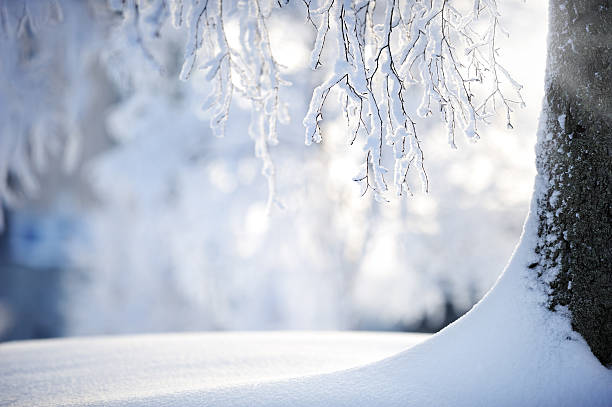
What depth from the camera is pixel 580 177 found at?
2352 millimetres

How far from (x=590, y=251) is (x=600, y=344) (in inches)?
18.2

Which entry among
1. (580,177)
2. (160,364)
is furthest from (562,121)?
(160,364)

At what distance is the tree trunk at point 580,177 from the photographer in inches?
90.4

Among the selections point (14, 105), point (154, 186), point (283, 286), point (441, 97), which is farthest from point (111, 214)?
point (441, 97)

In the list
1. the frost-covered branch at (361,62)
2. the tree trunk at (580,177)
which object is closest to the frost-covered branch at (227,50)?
the frost-covered branch at (361,62)

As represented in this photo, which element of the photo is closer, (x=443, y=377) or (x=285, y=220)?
(x=443, y=377)

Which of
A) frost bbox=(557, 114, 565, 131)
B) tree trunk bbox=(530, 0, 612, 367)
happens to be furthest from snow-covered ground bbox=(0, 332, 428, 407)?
frost bbox=(557, 114, 565, 131)

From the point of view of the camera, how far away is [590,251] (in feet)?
7.59

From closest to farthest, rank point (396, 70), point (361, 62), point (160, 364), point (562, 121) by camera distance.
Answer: point (361, 62), point (562, 121), point (396, 70), point (160, 364)

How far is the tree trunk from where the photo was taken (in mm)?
2297

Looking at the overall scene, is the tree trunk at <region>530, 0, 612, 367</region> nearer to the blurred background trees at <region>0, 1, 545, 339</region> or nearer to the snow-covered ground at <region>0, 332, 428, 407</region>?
the snow-covered ground at <region>0, 332, 428, 407</region>

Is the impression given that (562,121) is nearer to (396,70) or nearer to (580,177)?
(580,177)

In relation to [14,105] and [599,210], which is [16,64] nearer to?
[14,105]

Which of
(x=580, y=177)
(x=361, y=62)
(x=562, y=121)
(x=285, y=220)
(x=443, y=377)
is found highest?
(x=361, y=62)
